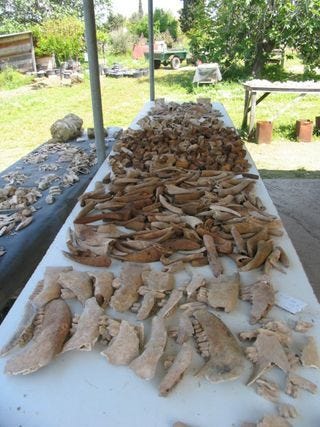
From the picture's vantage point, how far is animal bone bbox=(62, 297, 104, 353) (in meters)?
0.88

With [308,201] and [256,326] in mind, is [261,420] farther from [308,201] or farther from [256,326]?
[308,201]

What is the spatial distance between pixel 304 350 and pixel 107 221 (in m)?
0.80

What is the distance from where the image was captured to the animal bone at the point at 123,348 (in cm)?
85

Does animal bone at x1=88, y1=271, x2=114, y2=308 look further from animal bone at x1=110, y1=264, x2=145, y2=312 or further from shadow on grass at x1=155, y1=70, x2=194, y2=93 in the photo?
shadow on grass at x1=155, y1=70, x2=194, y2=93

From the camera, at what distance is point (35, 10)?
20516mm

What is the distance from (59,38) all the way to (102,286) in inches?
611

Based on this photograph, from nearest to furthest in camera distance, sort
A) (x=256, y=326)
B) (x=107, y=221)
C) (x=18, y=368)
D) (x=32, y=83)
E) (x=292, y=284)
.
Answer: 1. (x=18, y=368)
2. (x=256, y=326)
3. (x=292, y=284)
4. (x=107, y=221)
5. (x=32, y=83)

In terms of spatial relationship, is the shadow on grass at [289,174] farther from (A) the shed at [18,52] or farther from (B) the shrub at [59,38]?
(B) the shrub at [59,38]

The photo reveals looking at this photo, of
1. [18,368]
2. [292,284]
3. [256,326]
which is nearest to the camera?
[18,368]

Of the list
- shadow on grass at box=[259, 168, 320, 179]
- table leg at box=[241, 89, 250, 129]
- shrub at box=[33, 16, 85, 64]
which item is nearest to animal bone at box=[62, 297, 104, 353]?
shadow on grass at box=[259, 168, 320, 179]

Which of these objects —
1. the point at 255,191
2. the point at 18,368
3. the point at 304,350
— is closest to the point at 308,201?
the point at 255,191

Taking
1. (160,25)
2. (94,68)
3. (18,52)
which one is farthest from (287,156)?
(160,25)

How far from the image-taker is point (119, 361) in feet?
2.76

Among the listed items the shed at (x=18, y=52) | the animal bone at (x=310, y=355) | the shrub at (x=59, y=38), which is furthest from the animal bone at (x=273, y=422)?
the shrub at (x=59, y=38)
